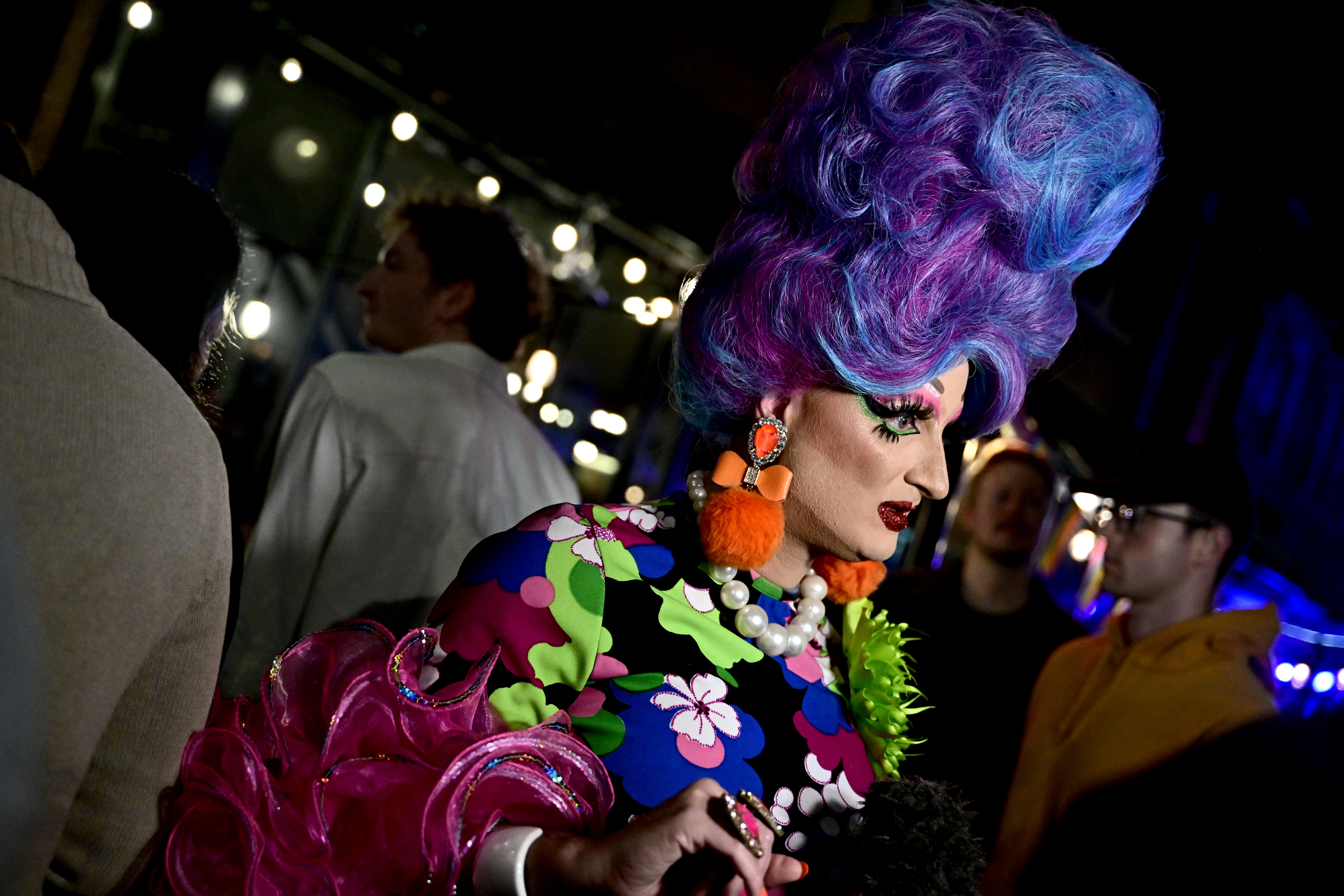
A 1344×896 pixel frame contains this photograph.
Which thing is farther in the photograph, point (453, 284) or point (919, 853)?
point (453, 284)

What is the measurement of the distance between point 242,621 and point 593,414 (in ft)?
13.2

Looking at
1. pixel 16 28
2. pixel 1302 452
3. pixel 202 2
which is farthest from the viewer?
pixel 1302 452

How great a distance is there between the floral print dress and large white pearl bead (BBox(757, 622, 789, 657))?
14mm

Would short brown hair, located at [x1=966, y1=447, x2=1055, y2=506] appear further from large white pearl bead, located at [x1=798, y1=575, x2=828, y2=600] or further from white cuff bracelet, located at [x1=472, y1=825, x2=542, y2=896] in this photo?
white cuff bracelet, located at [x1=472, y1=825, x2=542, y2=896]

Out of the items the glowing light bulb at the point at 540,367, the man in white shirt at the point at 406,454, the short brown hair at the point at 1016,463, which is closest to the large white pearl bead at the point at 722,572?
the man in white shirt at the point at 406,454

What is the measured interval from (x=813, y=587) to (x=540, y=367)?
4.22 meters

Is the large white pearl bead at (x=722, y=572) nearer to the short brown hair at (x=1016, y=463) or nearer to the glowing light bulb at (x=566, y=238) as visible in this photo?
the short brown hair at (x=1016, y=463)

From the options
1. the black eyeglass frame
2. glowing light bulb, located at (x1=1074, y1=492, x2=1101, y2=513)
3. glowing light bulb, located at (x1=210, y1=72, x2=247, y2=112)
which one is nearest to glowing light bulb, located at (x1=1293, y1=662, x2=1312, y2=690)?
glowing light bulb, located at (x1=1074, y1=492, x2=1101, y2=513)

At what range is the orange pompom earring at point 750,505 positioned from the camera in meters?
1.34

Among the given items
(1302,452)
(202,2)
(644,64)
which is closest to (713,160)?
(644,64)

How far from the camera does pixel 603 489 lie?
238 inches

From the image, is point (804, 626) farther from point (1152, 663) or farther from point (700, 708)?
point (1152, 663)

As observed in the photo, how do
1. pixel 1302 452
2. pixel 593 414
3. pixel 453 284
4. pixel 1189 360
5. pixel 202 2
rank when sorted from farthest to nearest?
pixel 593 414 → pixel 1302 452 → pixel 1189 360 → pixel 202 2 → pixel 453 284

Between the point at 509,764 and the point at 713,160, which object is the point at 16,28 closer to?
the point at 713,160
